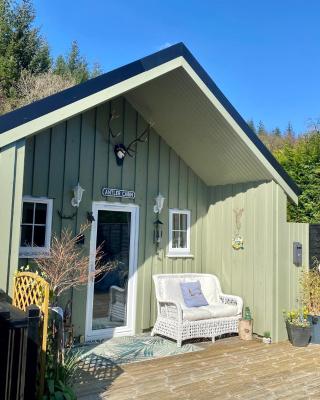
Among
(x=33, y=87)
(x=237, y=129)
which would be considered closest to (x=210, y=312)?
(x=237, y=129)

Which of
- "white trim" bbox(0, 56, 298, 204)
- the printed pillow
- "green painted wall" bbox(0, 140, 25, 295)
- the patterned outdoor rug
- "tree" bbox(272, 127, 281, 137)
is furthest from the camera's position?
"tree" bbox(272, 127, 281, 137)

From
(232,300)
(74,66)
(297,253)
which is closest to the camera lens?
(297,253)

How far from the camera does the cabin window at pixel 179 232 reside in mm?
6961

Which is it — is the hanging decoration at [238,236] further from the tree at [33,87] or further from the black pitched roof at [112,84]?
the tree at [33,87]

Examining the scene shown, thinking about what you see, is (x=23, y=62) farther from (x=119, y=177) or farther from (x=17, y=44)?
(x=119, y=177)

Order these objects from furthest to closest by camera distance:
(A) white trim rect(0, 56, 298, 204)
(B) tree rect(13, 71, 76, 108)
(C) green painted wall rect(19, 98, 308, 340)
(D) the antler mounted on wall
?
(B) tree rect(13, 71, 76, 108) → (D) the antler mounted on wall → (C) green painted wall rect(19, 98, 308, 340) → (A) white trim rect(0, 56, 298, 204)

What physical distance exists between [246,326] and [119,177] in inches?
122

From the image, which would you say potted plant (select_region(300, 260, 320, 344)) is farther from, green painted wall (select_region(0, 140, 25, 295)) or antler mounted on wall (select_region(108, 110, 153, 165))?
green painted wall (select_region(0, 140, 25, 295))

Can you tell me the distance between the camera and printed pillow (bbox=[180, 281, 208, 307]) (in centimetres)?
634

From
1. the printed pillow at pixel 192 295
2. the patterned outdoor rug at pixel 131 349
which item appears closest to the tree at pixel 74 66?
the printed pillow at pixel 192 295

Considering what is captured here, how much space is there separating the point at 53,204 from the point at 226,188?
3.11m

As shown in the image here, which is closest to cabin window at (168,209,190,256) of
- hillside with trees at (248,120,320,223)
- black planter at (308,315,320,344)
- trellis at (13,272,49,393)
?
black planter at (308,315,320,344)

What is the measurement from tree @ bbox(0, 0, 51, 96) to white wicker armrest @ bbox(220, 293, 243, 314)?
1613 cm

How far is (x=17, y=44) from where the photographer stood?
19672 mm
